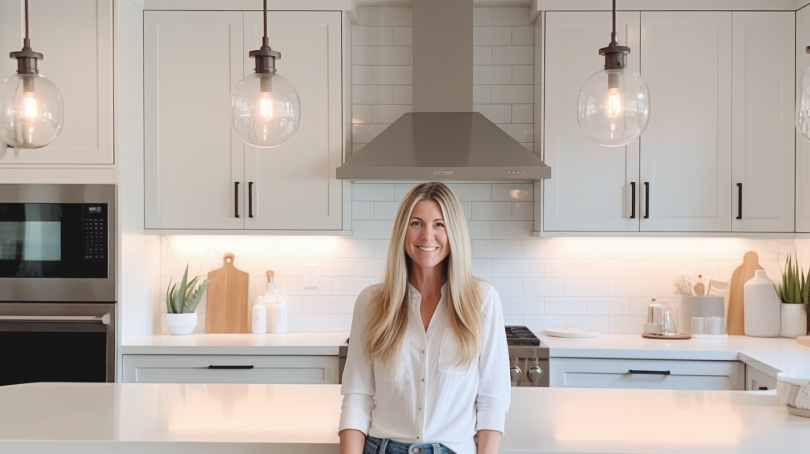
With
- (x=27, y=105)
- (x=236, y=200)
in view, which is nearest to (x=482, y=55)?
(x=236, y=200)

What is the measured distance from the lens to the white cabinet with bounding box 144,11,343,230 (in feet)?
13.1

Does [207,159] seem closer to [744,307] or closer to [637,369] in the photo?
[637,369]

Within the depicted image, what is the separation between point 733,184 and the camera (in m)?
3.92

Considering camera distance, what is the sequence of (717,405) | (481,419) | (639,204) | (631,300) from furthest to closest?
(631,300)
(639,204)
(717,405)
(481,419)

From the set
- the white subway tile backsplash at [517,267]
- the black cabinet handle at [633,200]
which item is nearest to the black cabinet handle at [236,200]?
the white subway tile backsplash at [517,267]

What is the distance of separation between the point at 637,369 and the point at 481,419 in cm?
200

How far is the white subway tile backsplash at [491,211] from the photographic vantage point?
4.32 meters

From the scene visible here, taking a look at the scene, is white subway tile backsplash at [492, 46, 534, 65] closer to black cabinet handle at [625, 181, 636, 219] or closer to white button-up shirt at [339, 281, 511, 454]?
black cabinet handle at [625, 181, 636, 219]

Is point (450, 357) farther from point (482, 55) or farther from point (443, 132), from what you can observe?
point (482, 55)

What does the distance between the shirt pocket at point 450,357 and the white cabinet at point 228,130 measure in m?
2.10

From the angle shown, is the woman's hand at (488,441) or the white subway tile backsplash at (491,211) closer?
the woman's hand at (488,441)

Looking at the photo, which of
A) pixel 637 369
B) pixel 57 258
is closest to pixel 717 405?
pixel 637 369

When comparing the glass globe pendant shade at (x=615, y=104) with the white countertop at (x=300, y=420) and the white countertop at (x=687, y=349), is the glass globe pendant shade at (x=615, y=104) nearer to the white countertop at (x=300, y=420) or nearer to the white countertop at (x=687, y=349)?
the white countertop at (x=300, y=420)

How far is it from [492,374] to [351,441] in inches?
14.7
